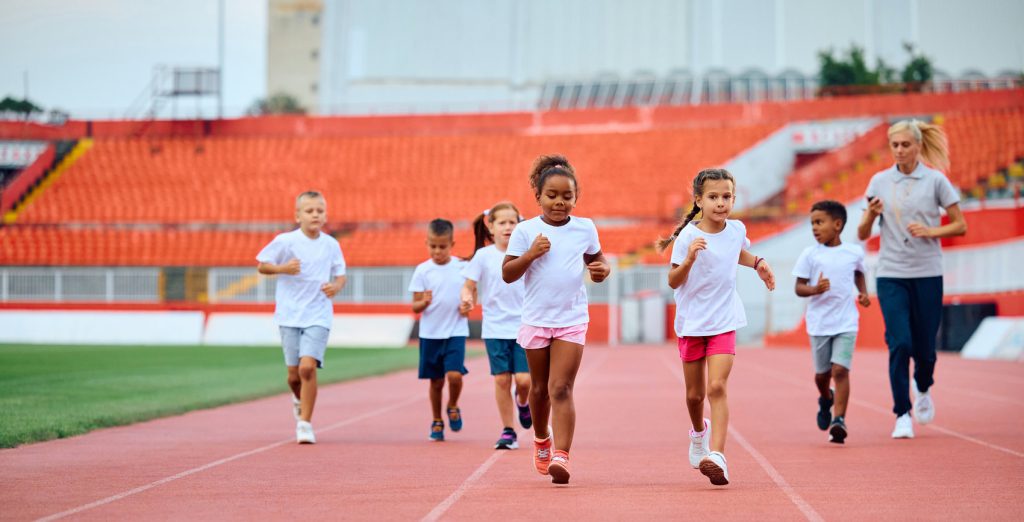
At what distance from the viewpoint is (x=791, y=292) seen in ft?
141

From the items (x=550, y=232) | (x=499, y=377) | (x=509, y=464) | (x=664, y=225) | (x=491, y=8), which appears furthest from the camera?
(x=491, y=8)

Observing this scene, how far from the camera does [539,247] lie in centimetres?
785

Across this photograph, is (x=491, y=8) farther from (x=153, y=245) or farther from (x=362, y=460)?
(x=362, y=460)

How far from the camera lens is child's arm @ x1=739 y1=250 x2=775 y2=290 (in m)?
7.99

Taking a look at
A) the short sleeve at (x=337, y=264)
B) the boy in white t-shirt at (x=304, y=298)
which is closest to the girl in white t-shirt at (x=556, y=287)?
the boy in white t-shirt at (x=304, y=298)

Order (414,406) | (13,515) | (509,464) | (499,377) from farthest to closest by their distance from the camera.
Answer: (414,406)
(499,377)
(509,464)
(13,515)

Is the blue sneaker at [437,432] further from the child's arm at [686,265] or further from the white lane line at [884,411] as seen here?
the white lane line at [884,411]

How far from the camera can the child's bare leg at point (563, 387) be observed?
805cm

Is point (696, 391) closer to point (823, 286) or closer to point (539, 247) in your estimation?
point (539, 247)

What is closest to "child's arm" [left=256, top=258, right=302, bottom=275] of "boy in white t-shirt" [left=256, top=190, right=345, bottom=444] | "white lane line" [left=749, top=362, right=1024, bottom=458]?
"boy in white t-shirt" [left=256, top=190, right=345, bottom=444]

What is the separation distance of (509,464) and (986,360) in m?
20.6

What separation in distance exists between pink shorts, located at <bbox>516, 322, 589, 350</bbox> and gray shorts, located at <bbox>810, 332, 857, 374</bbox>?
3502mm

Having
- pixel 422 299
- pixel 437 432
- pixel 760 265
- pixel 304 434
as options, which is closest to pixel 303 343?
pixel 304 434

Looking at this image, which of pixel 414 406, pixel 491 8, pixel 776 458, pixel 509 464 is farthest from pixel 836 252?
pixel 491 8
